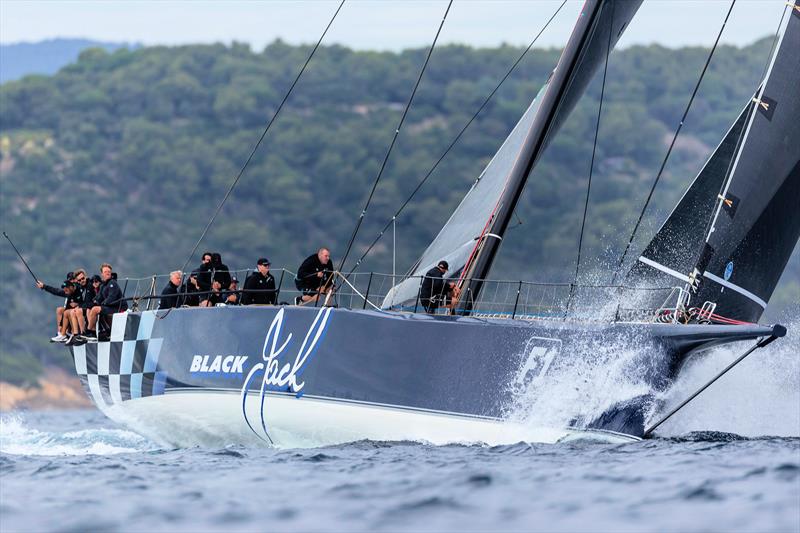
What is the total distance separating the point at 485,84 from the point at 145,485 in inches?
2683

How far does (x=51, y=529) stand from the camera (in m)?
6.34

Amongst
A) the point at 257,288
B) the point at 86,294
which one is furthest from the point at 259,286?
the point at 86,294

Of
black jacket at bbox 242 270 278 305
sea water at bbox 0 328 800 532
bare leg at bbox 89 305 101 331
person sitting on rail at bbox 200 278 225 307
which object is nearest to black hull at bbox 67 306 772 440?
sea water at bbox 0 328 800 532

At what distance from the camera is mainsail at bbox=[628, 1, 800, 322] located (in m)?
10.4

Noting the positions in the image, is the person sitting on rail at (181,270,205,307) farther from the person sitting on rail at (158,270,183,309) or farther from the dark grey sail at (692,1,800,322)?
the dark grey sail at (692,1,800,322)

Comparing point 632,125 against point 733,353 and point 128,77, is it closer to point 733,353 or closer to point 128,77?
point 128,77

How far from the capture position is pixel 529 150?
11.6 metres

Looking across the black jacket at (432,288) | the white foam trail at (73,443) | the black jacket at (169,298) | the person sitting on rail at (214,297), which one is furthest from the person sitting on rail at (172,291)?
the black jacket at (432,288)

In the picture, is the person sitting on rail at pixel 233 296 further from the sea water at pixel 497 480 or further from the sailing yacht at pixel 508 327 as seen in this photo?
the sea water at pixel 497 480

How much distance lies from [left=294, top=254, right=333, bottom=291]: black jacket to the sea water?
1615mm

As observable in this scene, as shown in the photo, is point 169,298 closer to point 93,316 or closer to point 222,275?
point 222,275

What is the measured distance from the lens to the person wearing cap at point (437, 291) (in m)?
11.2

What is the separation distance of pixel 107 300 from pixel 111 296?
0.21ft

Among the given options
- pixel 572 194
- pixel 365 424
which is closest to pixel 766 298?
pixel 365 424
